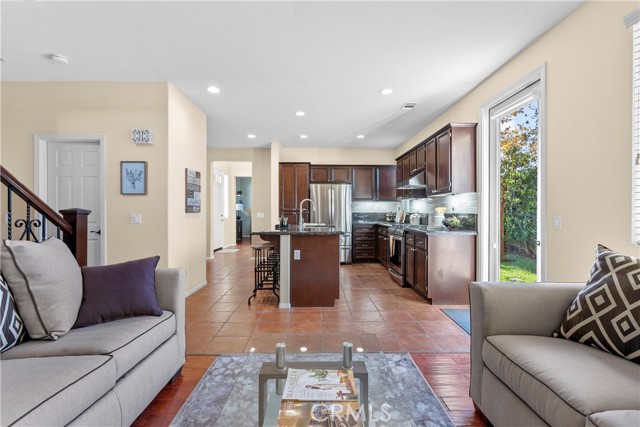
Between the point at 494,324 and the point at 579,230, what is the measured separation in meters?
1.33

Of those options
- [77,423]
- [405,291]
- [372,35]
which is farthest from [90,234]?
[405,291]

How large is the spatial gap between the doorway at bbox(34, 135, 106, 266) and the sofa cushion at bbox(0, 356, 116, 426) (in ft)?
9.60

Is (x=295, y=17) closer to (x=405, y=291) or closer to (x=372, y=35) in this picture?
(x=372, y=35)

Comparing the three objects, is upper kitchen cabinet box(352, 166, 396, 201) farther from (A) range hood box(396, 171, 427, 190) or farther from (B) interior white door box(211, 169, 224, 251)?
(B) interior white door box(211, 169, 224, 251)

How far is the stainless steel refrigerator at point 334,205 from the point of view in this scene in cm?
675

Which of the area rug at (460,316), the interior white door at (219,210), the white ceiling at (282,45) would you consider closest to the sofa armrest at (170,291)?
the white ceiling at (282,45)

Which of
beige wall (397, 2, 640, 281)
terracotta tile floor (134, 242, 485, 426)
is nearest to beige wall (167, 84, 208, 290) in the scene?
terracotta tile floor (134, 242, 485, 426)

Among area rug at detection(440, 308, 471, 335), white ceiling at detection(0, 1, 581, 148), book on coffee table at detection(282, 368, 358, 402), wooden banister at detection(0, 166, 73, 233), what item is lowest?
area rug at detection(440, 308, 471, 335)

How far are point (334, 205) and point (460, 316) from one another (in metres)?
3.89

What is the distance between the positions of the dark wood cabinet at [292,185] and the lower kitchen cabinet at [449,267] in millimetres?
3612

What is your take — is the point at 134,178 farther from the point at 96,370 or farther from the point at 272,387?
the point at 272,387

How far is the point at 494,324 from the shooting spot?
5.33 ft

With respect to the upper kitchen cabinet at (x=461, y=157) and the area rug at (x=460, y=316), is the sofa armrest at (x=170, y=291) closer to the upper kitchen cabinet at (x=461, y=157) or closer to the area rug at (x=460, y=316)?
the area rug at (x=460, y=316)

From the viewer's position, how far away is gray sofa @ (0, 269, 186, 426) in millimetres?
1062
